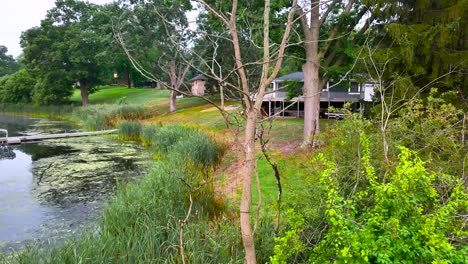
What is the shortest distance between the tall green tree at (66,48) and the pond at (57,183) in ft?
65.4

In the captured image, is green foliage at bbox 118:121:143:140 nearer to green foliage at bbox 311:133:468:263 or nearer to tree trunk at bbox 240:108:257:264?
tree trunk at bbox 240:108:257:264

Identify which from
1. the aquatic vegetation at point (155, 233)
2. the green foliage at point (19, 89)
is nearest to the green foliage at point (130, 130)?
the aquatic vegetation at point (155, 233)

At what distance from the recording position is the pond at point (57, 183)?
6.65 meters

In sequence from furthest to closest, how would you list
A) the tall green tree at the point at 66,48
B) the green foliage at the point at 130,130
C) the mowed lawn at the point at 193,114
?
the tall green tree at the point at 66,48, the green foliage at the point at 130,130, the mowed lawn at the point at 193,114

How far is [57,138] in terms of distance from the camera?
17.5 meters

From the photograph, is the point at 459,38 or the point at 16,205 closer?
the point at 16,205

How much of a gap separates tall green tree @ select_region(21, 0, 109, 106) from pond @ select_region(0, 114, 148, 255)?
1993 centimetres

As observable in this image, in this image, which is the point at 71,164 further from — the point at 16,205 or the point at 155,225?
the point at 155,225

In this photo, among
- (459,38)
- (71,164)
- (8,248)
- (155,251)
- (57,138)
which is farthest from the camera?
(57,138)

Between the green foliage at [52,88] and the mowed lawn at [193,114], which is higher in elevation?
the green foliage at [52,88]

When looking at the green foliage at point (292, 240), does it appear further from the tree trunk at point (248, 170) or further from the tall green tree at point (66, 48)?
the tall green tree at point (66, 48)

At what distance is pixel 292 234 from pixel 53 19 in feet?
128

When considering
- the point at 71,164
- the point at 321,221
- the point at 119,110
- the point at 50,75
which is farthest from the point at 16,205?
the point at 50,75

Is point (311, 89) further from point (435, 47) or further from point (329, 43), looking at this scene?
point (435, 47)
